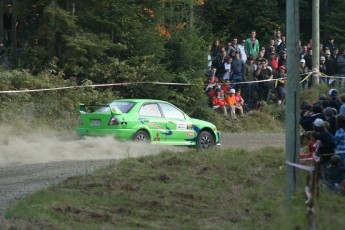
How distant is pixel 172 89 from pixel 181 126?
331 inches

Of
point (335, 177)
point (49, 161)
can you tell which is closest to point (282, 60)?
point (49, 161)

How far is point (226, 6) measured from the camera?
38844 mm

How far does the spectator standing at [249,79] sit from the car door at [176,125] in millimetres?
7891

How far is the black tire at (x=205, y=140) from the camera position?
866 inches

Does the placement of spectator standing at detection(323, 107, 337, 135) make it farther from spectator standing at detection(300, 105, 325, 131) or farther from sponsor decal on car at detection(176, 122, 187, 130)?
sponsor decal on car at detection(176, 122, 187, 130)

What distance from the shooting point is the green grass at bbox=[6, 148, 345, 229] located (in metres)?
10.9

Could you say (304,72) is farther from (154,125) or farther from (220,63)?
(154,125)

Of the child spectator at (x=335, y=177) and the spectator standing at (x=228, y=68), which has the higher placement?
the spectator standing at (x=228, y=68)

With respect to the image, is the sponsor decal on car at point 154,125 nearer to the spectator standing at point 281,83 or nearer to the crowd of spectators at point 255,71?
the crowd of spectators at point 255,71

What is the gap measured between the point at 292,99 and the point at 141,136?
392 inches

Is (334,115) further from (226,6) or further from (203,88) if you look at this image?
(226,6)

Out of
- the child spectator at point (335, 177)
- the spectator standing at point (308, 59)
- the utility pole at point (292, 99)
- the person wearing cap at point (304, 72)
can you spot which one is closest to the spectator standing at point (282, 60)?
the person wearing cap at point (304, 72)

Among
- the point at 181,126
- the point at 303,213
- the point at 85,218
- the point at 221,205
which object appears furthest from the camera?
the point at 181,126

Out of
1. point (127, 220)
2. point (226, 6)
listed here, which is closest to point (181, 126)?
point (127, 220)
